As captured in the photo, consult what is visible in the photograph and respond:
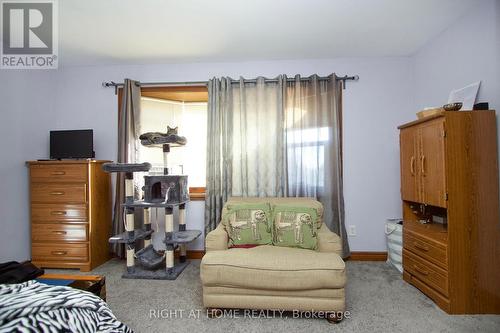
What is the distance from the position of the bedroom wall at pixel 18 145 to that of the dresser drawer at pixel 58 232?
0.23 m

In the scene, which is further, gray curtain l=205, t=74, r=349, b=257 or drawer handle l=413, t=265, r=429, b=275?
gray curtain l=205, t=74, r=349, b=257

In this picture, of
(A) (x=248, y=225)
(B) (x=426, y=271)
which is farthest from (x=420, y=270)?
(A) (x=248, y=225)

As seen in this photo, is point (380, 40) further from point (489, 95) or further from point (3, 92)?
point (3, 92)

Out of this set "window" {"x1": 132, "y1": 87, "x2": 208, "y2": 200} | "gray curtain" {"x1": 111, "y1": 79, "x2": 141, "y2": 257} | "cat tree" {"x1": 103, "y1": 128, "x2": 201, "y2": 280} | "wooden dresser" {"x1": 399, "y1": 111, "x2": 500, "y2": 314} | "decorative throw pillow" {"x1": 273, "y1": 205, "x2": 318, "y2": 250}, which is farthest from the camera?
"window" {"x1": 132, "y1": 87, "x2": 208, "y2": 200}

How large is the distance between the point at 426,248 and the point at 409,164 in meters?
0.80

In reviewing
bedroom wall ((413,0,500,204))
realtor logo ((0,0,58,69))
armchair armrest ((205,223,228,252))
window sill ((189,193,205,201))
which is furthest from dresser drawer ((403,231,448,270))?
realtor logo ((0,0,58,69))

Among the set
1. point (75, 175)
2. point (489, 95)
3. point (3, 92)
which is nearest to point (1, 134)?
point (3, 92)

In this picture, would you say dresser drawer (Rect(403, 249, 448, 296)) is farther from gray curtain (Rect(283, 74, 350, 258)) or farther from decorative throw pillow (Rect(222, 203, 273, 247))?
decorative throw pillow (Rect(222, 203, 273, 247))

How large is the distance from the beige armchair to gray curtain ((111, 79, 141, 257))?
176cm

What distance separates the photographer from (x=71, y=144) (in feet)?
10.2

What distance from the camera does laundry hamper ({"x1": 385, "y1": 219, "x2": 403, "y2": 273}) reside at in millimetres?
2799

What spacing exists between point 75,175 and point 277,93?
2.54 metres

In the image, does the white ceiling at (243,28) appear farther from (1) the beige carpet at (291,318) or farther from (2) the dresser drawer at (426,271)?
(1) the beige carpet at (291,318)

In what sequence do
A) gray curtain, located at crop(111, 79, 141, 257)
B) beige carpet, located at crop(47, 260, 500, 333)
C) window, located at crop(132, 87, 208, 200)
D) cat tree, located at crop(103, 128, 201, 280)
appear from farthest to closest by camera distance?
window, located at crop(132, 87, 208, 200) < gray curtain, located at crop(111, 79, 141, 257) < cat tree, located at crop(103, 128, 201, 280) < beige carpet, located at crop(47, 260, 500, 333)
